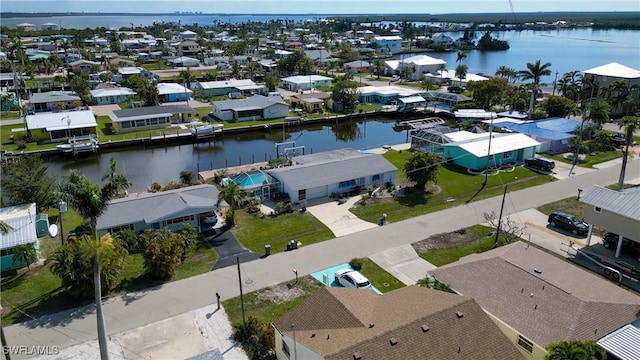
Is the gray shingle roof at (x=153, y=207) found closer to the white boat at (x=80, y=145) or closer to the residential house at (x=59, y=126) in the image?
the white boat at (x=80, y=145)

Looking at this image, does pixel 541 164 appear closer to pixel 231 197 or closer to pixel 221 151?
pixel 231 197

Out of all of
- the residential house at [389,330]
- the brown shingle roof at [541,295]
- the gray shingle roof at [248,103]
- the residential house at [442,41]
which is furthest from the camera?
the residential house at [442,41]

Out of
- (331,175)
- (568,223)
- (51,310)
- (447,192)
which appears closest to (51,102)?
(331,175)

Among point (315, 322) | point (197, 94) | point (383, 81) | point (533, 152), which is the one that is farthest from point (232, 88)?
point (315, 322)

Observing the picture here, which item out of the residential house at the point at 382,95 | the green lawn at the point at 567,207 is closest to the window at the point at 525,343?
the green lawn at the point at 567,207

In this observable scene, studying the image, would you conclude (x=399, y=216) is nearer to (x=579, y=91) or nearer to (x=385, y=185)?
(x=385, y=185)

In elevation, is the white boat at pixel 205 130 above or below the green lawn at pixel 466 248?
above

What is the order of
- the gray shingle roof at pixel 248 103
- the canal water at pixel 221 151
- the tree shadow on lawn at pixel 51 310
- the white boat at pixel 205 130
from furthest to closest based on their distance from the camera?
the gray shingle roof at pixel 248 103
the white boat at pixel 205 130
the canal water at pixel 221 151
the tree shadow on lawn at pixel 51 310
